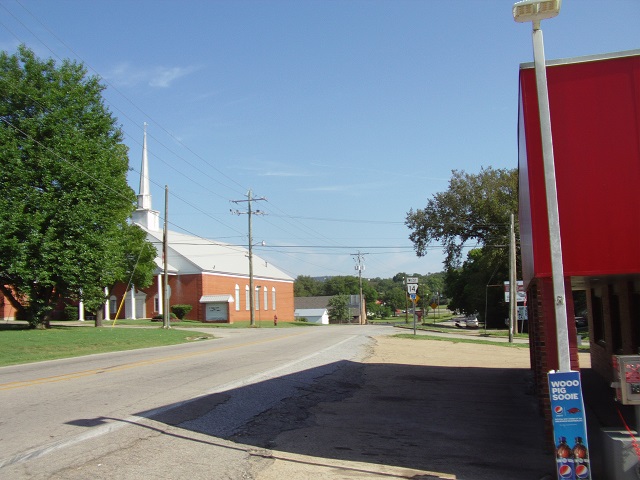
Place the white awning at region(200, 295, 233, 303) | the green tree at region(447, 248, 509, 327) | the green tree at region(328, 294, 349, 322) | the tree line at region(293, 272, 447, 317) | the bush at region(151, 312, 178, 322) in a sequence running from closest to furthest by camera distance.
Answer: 1. the bush at region(151, 312, 178, 322)
2. the green tree at region(447, 248, 509, 327)
3. the white awning at region(200, 295, 233, 303)
4. the green tree at region(328, 294, 349, 322)
5. the tree line at region(293, 272, 447, 317)

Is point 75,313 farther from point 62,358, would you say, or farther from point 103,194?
point 62,358

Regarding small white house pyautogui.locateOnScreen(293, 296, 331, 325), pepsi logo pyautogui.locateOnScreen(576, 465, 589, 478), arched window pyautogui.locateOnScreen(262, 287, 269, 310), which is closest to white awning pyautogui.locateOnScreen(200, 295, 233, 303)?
arched window pyautogui.locateOnScreen(262, 287, 269, 310)

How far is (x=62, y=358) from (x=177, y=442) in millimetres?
14776

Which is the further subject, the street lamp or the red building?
the red building

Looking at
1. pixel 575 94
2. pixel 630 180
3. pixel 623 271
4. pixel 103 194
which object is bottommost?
pixel 623 271

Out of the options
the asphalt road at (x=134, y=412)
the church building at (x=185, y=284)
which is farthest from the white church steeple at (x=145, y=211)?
the asphalt road at (x=134, y=412)

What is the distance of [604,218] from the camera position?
732 cm

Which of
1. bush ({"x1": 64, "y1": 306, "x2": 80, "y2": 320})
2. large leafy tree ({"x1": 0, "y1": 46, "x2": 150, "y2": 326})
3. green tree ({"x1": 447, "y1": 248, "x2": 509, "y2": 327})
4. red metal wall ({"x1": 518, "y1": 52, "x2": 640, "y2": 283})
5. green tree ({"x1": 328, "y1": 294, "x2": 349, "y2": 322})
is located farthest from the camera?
green tree ({"x1": 328, "y1": 294, "x2": 349, "y2": 322})

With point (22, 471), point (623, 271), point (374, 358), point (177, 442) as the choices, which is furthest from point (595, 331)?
point (22, 471)

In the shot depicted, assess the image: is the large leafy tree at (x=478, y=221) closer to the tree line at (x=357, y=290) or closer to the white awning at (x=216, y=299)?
the white awning at (x=216, y=299)

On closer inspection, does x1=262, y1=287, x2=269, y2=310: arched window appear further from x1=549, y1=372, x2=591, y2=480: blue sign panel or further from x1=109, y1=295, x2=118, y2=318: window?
x1=549, y1=372, x2=591, y2=480: blue sign panel

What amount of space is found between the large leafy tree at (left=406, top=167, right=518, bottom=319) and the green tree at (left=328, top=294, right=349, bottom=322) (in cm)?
5325

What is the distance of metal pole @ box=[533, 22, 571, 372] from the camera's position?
6.32m

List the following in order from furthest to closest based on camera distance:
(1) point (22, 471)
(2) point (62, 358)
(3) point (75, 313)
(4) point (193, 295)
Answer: (4) point (193, 295) → (3) point (75, 313) → (2) point (62, 358) → (1) point (22, 471)
